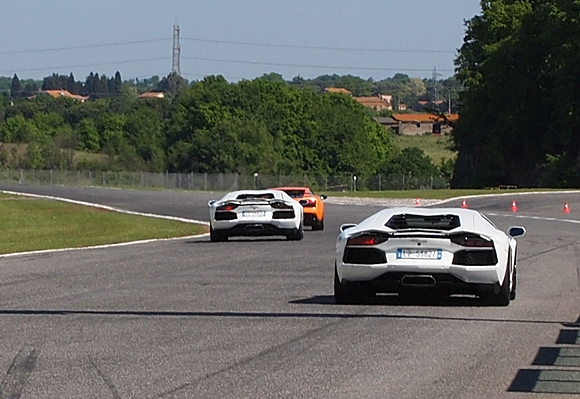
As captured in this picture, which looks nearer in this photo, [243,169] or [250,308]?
[250,308]

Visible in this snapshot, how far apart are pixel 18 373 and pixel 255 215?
671 inches

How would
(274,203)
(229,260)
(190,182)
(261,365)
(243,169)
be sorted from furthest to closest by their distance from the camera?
(243,169), (190,182), (274,203), (229,260), (261,365)

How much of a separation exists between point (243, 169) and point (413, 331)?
110 metres

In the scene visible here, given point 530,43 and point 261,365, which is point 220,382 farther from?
point 530,43

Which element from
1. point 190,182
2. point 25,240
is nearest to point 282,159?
point 190,182

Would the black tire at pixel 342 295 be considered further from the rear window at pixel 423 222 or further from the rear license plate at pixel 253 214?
the rear license plate at pixel 253 214

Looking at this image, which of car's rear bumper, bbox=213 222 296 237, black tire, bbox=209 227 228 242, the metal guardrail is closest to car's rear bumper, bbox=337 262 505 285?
car's rear bumper, bbox=213 222 296 237

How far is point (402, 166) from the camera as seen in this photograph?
13862cm

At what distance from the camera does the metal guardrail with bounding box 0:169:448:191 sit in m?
98.6

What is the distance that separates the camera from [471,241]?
13148mm

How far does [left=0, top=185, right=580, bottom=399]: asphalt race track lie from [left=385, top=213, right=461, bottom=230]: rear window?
34.2 inches

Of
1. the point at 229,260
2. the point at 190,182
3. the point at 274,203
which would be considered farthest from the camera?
the point at 190,182

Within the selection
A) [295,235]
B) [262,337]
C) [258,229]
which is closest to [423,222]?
[262,337]

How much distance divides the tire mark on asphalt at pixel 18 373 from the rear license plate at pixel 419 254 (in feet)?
14.8
